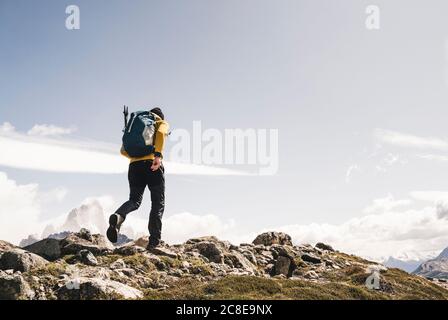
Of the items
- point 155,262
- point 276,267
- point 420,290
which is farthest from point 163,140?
point 420,290

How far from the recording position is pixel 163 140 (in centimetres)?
1338

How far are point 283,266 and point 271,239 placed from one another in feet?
37.1

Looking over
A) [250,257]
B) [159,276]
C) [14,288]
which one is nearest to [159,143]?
[159,276]

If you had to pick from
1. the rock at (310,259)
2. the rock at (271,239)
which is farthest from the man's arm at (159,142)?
the rock at (271,239)

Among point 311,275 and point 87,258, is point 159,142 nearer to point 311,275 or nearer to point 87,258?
point 87,258

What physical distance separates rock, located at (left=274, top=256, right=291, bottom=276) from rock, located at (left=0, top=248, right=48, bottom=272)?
1076 cm

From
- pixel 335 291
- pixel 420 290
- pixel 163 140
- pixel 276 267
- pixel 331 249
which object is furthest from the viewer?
pixel 331 249

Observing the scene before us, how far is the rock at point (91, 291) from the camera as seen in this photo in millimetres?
9461

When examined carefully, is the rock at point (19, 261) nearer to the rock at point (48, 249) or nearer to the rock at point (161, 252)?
the rock at point (48, 249)

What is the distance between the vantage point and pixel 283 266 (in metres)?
19.7

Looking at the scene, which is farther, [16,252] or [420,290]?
[420,290]

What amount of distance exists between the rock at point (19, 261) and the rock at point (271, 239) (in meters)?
19.6

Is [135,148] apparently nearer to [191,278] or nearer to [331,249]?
[191,278]
